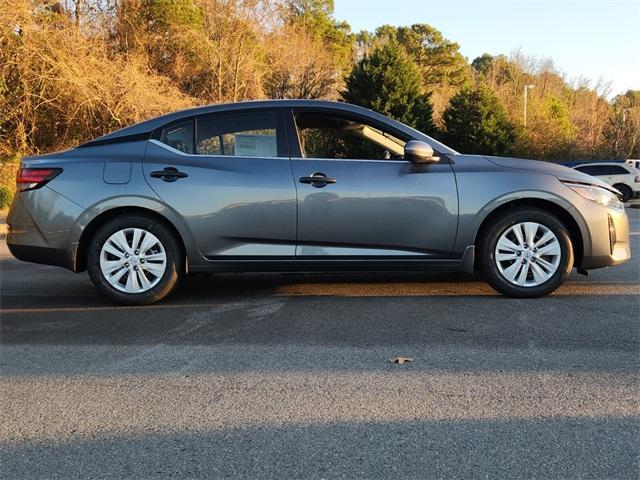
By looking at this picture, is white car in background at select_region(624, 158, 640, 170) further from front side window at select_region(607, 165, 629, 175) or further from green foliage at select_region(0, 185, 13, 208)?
green foliage at select_region(0, 185, 13, 208)

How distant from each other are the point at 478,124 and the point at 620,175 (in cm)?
879

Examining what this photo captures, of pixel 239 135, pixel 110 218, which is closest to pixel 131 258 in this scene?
pixel 110 218

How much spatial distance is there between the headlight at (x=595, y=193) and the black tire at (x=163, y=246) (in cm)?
345

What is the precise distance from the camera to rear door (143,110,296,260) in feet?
16.7

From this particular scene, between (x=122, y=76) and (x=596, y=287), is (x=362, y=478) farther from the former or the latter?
→ (x=122, y=76)

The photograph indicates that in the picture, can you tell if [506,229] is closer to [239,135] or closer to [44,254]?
[239,135]

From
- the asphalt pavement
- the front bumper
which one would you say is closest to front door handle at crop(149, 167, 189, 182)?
the asphalt pavement

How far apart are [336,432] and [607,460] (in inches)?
45.9

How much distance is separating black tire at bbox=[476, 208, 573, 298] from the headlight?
305 mm

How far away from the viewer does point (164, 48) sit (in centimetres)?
2564

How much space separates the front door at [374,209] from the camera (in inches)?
201

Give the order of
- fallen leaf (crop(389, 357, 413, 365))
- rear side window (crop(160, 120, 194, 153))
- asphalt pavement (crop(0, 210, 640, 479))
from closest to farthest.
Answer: asphalt pavement (crop(0, 210, 640, 479)) → fallen leaf (crop(389, 357, 413, 365)) → rear side window (crop(160, 120, 194, 153))

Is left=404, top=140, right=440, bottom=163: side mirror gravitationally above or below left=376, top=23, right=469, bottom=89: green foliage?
below

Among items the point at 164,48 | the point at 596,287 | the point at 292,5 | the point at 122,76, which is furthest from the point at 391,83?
the point at 596,287
